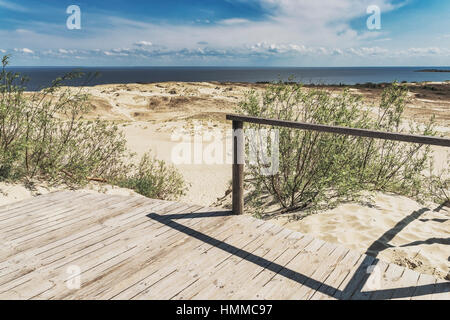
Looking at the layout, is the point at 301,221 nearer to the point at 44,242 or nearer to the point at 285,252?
the point at 285,252

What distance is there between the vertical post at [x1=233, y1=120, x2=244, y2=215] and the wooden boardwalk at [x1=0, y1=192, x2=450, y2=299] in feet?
0.79

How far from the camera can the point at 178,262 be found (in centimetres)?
325

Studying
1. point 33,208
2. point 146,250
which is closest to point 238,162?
point 146,250

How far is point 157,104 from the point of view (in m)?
30.4

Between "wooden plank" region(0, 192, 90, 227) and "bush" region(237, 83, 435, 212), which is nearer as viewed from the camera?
"wooden plank" region(0, 192, 90, 227)

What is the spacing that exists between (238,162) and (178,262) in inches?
65.2

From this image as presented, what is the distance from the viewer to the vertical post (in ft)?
13.7

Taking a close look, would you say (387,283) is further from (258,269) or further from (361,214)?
(361,214)

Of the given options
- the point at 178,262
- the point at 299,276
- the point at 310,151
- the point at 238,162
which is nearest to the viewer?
the point at 299,276

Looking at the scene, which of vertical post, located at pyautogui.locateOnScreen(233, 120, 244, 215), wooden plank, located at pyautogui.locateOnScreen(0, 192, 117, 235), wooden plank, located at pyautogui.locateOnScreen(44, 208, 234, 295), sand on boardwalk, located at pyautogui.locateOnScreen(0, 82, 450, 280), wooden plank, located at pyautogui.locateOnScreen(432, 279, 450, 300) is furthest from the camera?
sand on boardwalk, located at pyautogui.locateOnScreen(0, 82, 450, 280)

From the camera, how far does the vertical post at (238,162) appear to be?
418 cm

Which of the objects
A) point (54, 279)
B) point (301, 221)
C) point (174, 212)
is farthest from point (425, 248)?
point (54, 279)

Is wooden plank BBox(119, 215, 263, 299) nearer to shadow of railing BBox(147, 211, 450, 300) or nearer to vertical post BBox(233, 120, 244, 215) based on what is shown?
shadow of railing BBox(147, 211, 450, 300)

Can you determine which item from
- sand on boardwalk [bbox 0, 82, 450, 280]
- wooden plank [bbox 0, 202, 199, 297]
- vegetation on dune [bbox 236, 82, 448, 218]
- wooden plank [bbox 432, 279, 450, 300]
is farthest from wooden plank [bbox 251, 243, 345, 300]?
vegetation on dune [bbox 236, 82, 448, 218]
